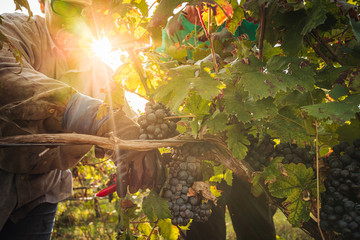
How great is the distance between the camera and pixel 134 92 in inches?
46.5

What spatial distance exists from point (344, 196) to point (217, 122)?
0.54m

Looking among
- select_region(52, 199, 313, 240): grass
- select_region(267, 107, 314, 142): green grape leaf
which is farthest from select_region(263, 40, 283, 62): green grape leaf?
select_region(52, 199, 313, 240): grass

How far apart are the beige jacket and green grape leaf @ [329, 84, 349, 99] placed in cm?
92

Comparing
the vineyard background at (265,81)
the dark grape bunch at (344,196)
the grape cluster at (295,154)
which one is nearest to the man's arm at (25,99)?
the vineyard background at (265,81)

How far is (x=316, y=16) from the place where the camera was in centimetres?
80

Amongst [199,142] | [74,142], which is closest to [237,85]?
[199,142]

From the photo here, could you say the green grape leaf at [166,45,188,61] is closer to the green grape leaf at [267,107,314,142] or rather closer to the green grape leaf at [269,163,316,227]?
the green grape leaf at [267,107,314,142]

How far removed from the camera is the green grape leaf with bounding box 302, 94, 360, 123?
2.37ft

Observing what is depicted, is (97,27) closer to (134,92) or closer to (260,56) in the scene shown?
(134,92)

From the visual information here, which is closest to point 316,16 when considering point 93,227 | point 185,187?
point 185,187

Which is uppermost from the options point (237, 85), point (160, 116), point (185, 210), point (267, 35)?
point (267, 35)

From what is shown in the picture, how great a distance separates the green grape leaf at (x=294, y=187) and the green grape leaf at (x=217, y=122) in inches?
11.7

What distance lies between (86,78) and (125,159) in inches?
38.3

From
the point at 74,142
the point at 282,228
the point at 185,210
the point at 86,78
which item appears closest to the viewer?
the point at 74,142
